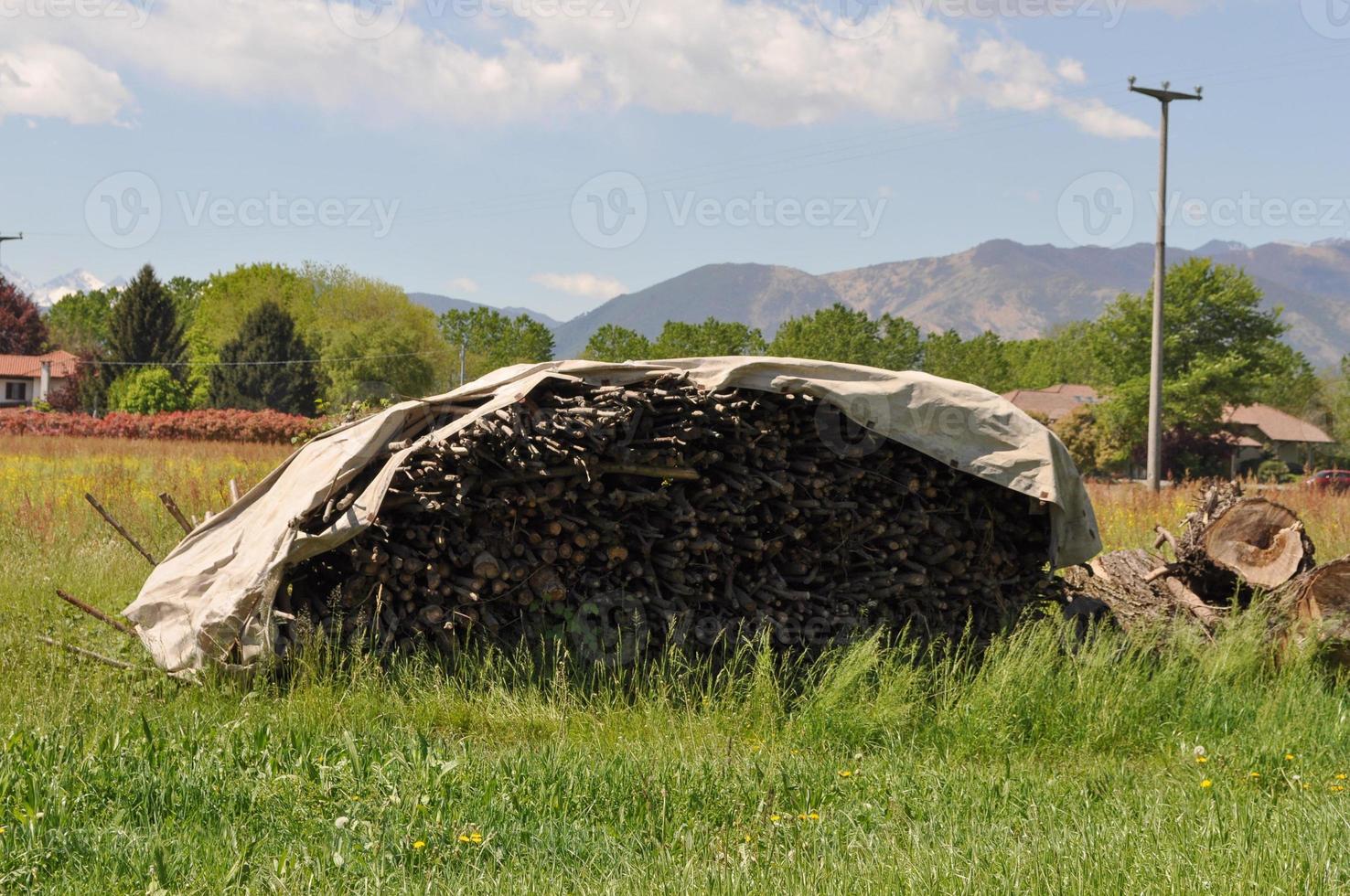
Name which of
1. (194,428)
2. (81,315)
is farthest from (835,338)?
(81,315)

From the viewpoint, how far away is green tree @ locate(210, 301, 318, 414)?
58438mm

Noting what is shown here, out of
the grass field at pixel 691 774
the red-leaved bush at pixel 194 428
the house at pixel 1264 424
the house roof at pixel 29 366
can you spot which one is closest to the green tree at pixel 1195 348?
the house at pixel 1264 424

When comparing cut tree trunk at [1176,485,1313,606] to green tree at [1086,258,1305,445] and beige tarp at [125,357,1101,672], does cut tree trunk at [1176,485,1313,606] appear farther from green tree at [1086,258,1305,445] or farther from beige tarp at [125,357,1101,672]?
green tree at [1086,258,1305,445]

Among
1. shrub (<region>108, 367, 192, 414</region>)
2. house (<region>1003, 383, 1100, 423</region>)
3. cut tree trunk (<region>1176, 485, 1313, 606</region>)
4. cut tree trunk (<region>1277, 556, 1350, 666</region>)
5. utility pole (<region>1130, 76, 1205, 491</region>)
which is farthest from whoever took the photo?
house (<region>1003, 383, 1100, 423</region>)

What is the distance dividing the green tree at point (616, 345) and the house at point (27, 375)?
45.7 m

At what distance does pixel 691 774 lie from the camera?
465 centimetres

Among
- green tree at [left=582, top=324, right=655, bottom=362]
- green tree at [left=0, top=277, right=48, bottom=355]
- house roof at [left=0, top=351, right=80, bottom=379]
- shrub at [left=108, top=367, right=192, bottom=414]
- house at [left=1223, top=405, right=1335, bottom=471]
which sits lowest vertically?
house at [left=1223, top=405, right=1335, bottom=471]

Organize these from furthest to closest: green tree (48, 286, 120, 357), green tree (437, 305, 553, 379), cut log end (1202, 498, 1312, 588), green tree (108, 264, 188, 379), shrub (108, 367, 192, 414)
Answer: green tree (48, 286, 120, 357)
green tree (437, 305, 553, 379)
green tree (108, 264, 188, 379)
shrub (108, 367, 192, 414)
cut log end (1202, 498, 1312, 588)

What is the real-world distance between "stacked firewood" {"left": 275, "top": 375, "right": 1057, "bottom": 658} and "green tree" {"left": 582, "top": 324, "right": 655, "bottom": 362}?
50918mm

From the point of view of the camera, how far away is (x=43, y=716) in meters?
5.41

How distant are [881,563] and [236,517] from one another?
4.51 m

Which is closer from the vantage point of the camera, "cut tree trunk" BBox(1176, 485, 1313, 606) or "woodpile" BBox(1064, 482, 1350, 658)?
"woodpile" BBox(1064, 482, 1350, 658)

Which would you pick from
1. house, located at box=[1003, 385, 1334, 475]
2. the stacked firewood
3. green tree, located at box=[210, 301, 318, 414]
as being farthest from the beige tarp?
house, located at box=[1003, 385, 1334, 475]

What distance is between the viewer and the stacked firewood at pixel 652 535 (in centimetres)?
645
